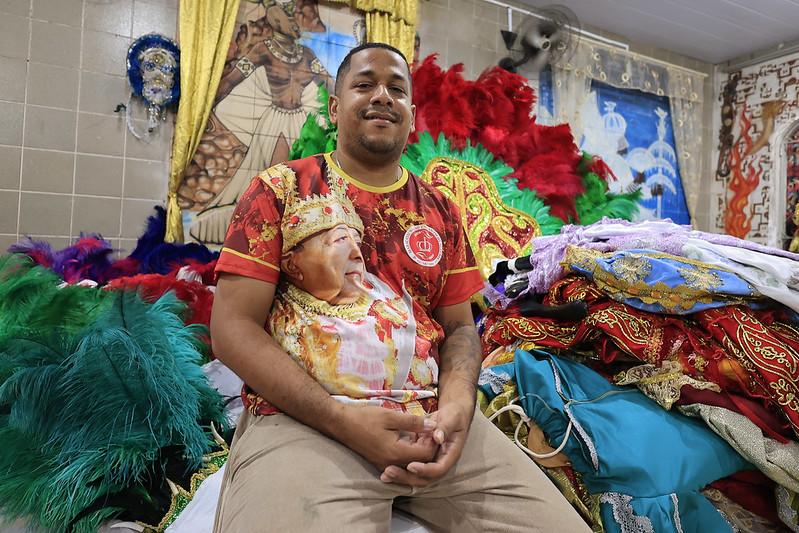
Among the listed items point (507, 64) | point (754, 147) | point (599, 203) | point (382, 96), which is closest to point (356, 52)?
point (382, 96)

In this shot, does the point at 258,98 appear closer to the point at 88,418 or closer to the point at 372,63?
the point at 372,63

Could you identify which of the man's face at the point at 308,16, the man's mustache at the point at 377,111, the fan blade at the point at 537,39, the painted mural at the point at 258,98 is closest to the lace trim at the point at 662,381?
the man's mustache at the point at 377,111

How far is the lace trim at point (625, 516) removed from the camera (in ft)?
4.30

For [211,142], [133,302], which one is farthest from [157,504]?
[211,142]

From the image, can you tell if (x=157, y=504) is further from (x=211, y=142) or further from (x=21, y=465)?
(x=211, y=142)

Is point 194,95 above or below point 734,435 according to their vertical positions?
above

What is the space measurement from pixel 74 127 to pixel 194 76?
30.5 inches

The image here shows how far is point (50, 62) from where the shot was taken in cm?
306

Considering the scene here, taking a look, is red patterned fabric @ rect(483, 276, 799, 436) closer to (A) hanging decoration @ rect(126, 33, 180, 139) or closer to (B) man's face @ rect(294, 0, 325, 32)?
(A) hanging decoration @ rect(126, 33, 180, 139)

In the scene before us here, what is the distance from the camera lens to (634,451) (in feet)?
4.50

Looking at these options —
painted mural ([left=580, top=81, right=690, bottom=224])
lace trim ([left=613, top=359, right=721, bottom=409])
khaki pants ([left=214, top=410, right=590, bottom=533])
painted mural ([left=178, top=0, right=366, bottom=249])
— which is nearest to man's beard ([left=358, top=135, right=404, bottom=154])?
khaki pants ([left=214, top=410, right=590, bottom=533])

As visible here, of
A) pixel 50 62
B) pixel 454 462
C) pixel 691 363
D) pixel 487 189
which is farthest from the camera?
pixel 50 62

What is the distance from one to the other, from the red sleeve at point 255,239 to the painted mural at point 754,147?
225 inches

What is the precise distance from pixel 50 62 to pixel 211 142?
0.97 m
